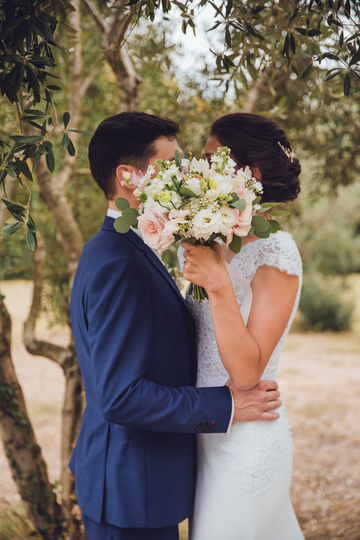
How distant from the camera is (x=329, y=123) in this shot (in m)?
4.62

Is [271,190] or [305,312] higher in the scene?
[271,190]

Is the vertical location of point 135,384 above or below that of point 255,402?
above

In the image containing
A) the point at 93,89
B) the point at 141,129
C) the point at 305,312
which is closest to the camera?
the point at 141,129

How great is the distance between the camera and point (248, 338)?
5.16 feet

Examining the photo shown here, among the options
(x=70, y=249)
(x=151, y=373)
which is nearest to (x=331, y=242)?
(x=70, y=249)

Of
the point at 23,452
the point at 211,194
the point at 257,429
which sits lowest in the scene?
the point at 23,452

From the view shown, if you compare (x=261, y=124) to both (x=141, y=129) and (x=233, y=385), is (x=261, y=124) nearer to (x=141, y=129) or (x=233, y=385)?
(x=141, y=129)

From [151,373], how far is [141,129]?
0.97 m

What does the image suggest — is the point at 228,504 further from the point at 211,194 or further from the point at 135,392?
the point at 211,194

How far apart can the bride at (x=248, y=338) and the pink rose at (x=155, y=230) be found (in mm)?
155

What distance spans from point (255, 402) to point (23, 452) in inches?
73.5

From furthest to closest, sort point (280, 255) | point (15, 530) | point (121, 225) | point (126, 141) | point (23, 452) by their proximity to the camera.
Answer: point (15, 530), point (23, 452), point (126, 141), point (280, 255), point (121, 225)

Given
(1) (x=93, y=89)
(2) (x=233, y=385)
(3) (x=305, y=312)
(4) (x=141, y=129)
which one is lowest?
(3) (x=305, y=312)

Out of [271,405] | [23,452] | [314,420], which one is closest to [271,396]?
[271,405]
